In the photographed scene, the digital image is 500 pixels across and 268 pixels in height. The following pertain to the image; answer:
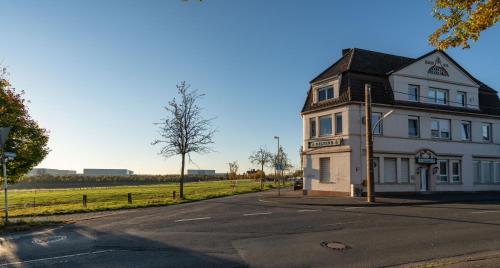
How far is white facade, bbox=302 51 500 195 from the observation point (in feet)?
103

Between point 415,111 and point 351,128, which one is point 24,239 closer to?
point 351,128

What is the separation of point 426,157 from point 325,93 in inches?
→ 361

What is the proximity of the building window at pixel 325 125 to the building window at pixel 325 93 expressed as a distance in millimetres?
1593

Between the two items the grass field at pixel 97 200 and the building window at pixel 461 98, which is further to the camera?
the building window at pixel 461 98

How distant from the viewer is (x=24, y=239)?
1266cm

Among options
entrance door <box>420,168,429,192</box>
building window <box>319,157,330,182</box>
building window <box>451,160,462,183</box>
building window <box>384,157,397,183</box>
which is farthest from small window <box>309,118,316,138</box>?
building window <box>451,160,462,183</box>

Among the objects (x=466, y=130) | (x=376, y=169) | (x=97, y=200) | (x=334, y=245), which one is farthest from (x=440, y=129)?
(x=97, y=200)

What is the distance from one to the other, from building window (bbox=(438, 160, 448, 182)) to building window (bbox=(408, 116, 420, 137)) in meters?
3.43

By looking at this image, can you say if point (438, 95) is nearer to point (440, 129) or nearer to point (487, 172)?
point (440, 129)

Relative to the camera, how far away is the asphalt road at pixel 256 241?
374 inches

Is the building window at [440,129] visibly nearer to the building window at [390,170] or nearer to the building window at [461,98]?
the building window at [461,98]

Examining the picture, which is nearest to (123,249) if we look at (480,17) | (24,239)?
(24,239)

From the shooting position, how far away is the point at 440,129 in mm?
35125

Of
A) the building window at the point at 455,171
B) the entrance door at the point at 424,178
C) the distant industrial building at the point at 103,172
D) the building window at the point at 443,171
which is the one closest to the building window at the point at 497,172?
the building window at the point at 455,171
